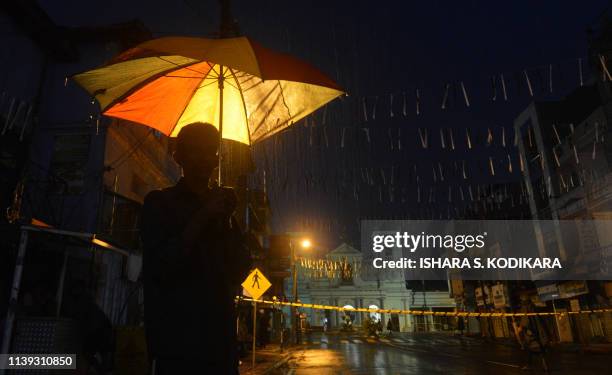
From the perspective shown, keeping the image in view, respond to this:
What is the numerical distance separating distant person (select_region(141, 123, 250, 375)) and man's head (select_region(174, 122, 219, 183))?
0.10 m

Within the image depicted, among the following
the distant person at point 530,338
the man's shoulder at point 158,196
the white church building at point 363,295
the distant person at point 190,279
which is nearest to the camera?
the distant person at point 190,279

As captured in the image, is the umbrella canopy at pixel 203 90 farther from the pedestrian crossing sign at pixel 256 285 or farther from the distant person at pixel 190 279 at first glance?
the pedestrian crossing sign at pixel 256 285

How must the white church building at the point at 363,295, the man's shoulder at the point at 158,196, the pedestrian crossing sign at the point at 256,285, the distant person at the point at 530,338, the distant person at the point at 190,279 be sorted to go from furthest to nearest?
the white church building at the point at 363,295 < the distant person at the point at 530,338 < the pedestrian crossing sign at the point at 256,285 < the man's shoulder at the point at 158,196 < the distant person at the point at 190,279

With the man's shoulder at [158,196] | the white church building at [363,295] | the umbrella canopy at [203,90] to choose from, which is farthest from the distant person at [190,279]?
the white church building at [363,295]

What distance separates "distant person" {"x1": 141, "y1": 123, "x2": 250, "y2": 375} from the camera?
151 centimetres

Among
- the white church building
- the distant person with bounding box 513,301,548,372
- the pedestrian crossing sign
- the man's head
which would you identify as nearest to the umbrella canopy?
the man's head

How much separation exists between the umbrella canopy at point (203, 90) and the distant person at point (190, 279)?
1.50 m

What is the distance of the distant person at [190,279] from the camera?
151 cm

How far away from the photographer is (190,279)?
1.58 m

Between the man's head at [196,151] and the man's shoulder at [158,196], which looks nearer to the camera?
the man's shoulder at [158,196]

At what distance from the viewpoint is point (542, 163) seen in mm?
30812

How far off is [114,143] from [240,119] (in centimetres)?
1201

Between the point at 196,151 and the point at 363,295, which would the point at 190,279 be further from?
the point at 363,295

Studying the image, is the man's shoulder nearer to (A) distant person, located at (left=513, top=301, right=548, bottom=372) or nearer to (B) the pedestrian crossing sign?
→ (B) the pedestrian crossing sign
